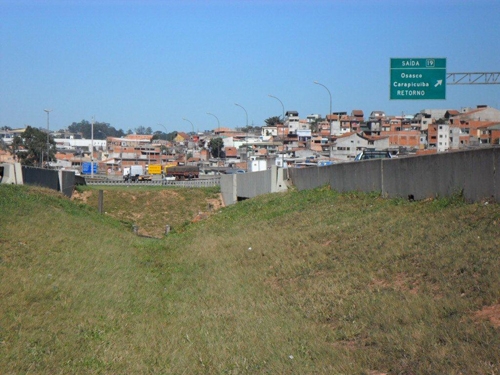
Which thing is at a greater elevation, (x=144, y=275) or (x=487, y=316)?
(x=487, y=316)

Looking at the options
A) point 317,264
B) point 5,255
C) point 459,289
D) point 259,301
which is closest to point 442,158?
point 317,264

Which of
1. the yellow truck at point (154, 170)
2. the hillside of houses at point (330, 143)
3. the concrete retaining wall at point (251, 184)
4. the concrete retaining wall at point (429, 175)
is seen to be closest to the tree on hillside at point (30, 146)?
the hillside of houses at point (330, 143)

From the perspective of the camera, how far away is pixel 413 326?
893cm

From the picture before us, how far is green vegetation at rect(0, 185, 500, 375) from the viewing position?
8.63 meters

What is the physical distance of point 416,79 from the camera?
30.0 m

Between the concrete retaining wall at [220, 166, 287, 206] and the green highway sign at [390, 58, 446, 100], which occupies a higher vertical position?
the green highway sign at [390, 58, 446, 100]

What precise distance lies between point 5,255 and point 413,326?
959cm

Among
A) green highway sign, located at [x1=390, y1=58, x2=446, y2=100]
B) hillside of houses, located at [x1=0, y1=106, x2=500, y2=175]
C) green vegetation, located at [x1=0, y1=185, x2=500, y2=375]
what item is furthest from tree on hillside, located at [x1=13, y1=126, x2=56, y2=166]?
green vegetation, located at [x1=0, y1=185, x2=500, y2=375]

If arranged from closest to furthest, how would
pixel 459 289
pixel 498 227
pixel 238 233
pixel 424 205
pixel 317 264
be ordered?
pixel 459 289 → pixel 498 227 → pixel 317 264 → pixel 424 205 → pixel 238 233

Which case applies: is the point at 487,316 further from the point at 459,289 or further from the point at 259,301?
the point at 259,301

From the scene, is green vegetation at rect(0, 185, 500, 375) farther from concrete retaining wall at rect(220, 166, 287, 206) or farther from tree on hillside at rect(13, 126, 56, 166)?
tree on hillside at rect(13, 126, 56, 166)

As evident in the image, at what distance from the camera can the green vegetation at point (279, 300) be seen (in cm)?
863

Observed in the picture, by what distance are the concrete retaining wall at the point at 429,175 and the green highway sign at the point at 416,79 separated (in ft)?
17.1

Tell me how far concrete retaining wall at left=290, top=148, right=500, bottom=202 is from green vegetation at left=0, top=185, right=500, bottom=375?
1.52 feet
